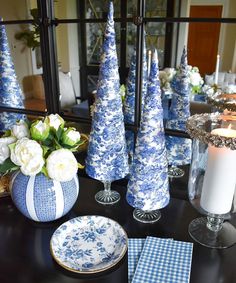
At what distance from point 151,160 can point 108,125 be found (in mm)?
144

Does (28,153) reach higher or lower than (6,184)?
higher

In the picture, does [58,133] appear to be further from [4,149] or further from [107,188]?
[107,188]

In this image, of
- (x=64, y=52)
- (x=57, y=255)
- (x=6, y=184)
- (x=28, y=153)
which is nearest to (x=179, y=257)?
(x=57, y=255)

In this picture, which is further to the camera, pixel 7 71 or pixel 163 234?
pixel 7 71

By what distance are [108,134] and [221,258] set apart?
385 mm

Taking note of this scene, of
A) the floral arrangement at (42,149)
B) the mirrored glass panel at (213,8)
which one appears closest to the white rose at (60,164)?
the floral arrangement at (42,149)

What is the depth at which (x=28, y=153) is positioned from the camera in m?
0.60

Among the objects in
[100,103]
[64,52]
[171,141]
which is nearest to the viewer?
[100,103]

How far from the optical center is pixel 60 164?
617mm

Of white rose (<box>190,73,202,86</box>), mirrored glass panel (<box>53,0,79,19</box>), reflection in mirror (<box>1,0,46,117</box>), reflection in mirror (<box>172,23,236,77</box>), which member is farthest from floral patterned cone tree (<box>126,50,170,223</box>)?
reflection in mirror (<box>172,23,236,77</box>)

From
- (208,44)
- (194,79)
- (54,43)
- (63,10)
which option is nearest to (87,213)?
(54,43)

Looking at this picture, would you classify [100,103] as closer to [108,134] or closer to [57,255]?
[108,134]

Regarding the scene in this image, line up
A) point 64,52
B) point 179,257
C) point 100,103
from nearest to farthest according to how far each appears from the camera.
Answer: point 179,257
point 100,103
point 64,52

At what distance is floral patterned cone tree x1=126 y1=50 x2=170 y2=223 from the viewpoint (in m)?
0.62
